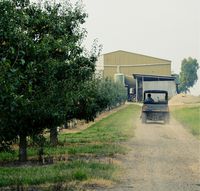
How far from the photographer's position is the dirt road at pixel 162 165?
13.7 m

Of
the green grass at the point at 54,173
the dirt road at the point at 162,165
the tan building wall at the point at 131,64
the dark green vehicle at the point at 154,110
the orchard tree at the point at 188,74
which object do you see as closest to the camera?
the dirt road at the point at 162,165

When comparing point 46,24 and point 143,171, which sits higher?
point 46,24

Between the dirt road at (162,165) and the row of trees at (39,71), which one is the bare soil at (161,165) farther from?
the row of trees at (39,71)

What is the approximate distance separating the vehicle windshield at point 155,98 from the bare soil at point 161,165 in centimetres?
1381

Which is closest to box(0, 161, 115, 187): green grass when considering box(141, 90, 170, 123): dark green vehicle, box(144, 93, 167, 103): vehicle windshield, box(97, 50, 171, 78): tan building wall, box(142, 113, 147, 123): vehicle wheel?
box(141, 90, 170, 123): dark green vehicle

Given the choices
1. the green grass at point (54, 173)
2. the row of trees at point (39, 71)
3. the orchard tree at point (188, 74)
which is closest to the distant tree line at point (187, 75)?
the orchard tree at point (188, 74)

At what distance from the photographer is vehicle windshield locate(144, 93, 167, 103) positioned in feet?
144

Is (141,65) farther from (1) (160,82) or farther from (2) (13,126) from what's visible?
(2) (13,126)

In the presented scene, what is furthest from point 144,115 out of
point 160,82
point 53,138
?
point 160,82

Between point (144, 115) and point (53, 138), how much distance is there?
1800 cm

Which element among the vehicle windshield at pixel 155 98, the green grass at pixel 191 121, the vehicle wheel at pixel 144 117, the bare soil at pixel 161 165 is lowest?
the bare soil at pixel 161 165

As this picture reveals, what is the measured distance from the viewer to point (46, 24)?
18.8 meters

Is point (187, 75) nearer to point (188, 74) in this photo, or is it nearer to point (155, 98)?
point (188, 74)

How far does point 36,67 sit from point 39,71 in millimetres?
588
